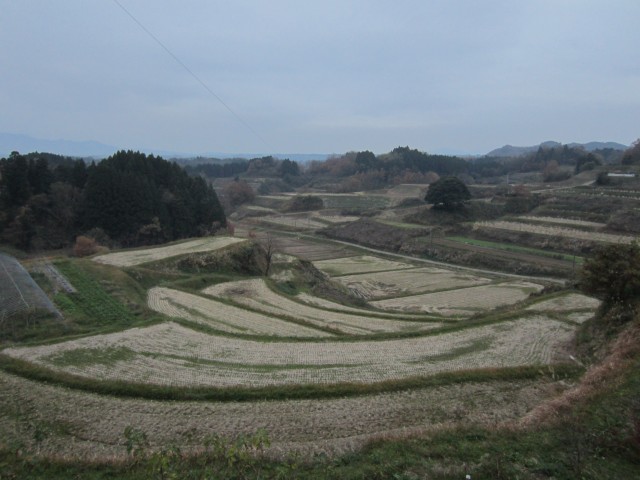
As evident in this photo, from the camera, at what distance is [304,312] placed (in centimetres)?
2428

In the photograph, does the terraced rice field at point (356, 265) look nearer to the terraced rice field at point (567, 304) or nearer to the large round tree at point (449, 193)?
the large round tree at point (449, 193)

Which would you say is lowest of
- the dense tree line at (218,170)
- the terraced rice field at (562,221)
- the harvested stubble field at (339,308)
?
the harvested stubble field at (339,308)

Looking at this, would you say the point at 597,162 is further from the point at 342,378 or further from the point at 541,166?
the point at 342,378

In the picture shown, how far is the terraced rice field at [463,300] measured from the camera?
30.9 m

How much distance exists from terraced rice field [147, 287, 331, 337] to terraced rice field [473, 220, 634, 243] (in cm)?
3513

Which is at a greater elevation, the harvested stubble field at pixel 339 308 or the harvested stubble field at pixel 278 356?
the harvested stubble field at pixel 278 356

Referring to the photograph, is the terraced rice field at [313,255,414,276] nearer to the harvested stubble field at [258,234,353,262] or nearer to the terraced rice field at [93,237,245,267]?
the harvested stubble field at [258,234,353,262]

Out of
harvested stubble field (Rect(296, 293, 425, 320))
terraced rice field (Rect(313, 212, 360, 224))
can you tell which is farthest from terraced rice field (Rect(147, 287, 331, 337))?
terraced rice field (Rect(313, 212, 360, 224))

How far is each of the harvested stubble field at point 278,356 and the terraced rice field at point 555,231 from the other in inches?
1223

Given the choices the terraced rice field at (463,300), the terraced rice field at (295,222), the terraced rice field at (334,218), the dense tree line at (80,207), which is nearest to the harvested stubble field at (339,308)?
the terraced rice field at (463,300)

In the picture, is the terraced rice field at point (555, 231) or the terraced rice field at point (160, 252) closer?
the terraced rice field at point (160, 252)

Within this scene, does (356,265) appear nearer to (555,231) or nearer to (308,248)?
(308,248)

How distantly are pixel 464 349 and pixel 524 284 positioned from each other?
2494cm

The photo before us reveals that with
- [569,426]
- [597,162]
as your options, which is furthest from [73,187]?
[597,162]
